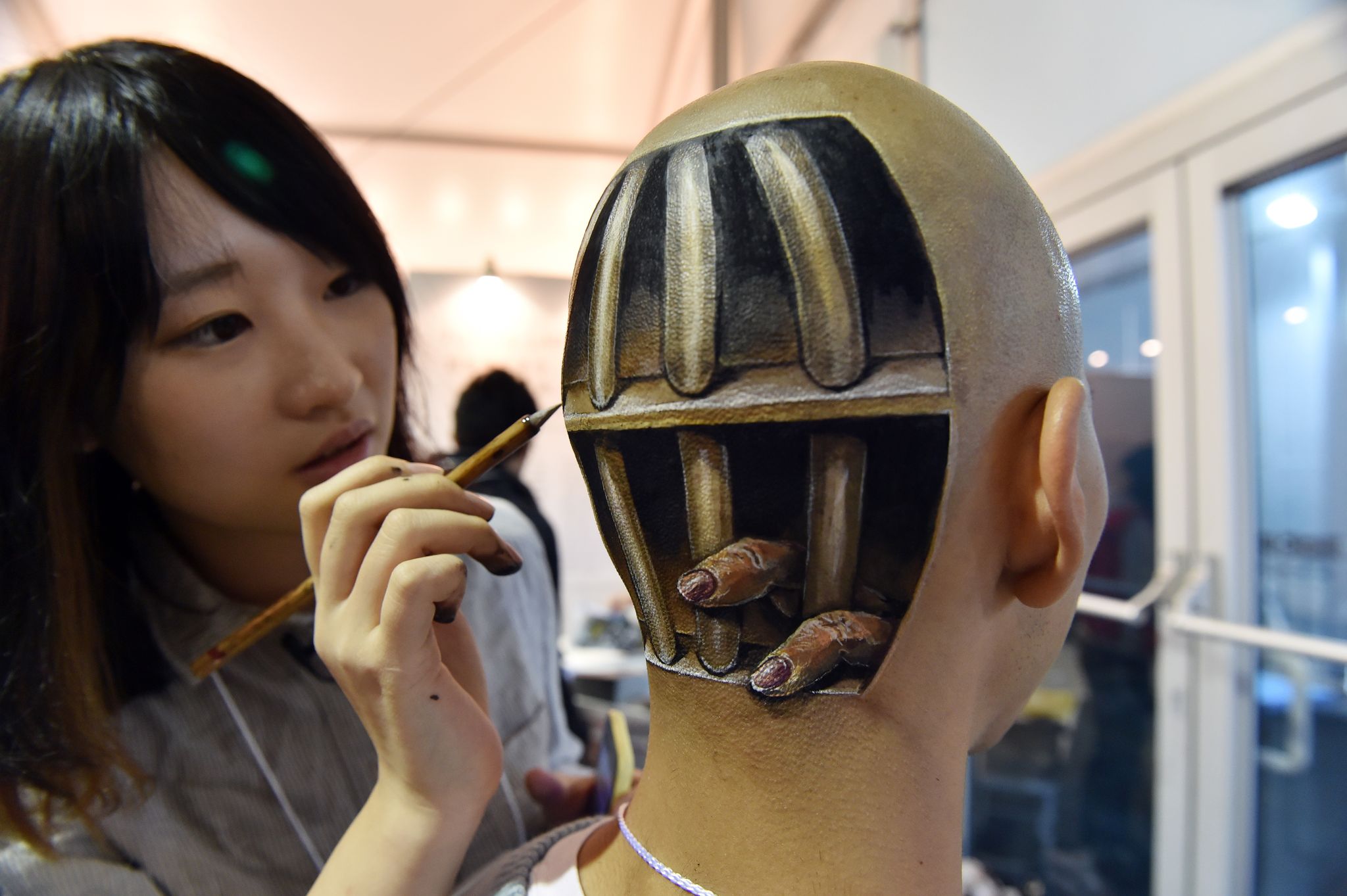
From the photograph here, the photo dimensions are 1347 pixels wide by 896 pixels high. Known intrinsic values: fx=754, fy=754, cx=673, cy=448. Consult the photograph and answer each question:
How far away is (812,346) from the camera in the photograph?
465mm

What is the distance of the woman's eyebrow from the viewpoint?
68 cm

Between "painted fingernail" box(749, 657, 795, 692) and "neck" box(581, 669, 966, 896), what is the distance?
17 mm

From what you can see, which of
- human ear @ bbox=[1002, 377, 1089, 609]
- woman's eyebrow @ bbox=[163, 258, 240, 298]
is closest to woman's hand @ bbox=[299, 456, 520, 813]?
woman's eyebrow @ bbox=[163, 258, 240, 298]

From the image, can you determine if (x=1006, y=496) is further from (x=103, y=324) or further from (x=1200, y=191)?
(x=1200, y=191)

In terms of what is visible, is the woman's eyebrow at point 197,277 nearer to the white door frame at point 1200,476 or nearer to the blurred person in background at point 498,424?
the blurred person in background at point 498,424

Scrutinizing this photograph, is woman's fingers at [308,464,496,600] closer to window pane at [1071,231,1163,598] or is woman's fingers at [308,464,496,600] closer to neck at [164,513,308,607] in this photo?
neck at [164,513,308,607]

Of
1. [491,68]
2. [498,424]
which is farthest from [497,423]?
[491,68]

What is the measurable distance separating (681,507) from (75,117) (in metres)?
0.66

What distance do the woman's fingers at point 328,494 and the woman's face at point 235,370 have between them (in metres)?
0.16

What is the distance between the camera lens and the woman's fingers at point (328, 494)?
0.60 metres

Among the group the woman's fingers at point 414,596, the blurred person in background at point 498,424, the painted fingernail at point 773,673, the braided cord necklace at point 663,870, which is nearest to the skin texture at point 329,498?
the woman's fingers at point 414,596

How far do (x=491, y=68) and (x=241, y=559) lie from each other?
5.62 feet

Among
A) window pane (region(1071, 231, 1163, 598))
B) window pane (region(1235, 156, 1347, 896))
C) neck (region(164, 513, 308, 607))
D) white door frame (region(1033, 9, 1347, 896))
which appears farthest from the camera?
window pane (region(1071, 231, 1163, 598))

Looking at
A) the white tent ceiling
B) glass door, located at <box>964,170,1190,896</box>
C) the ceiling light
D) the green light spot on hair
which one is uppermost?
the white tent ceiling
